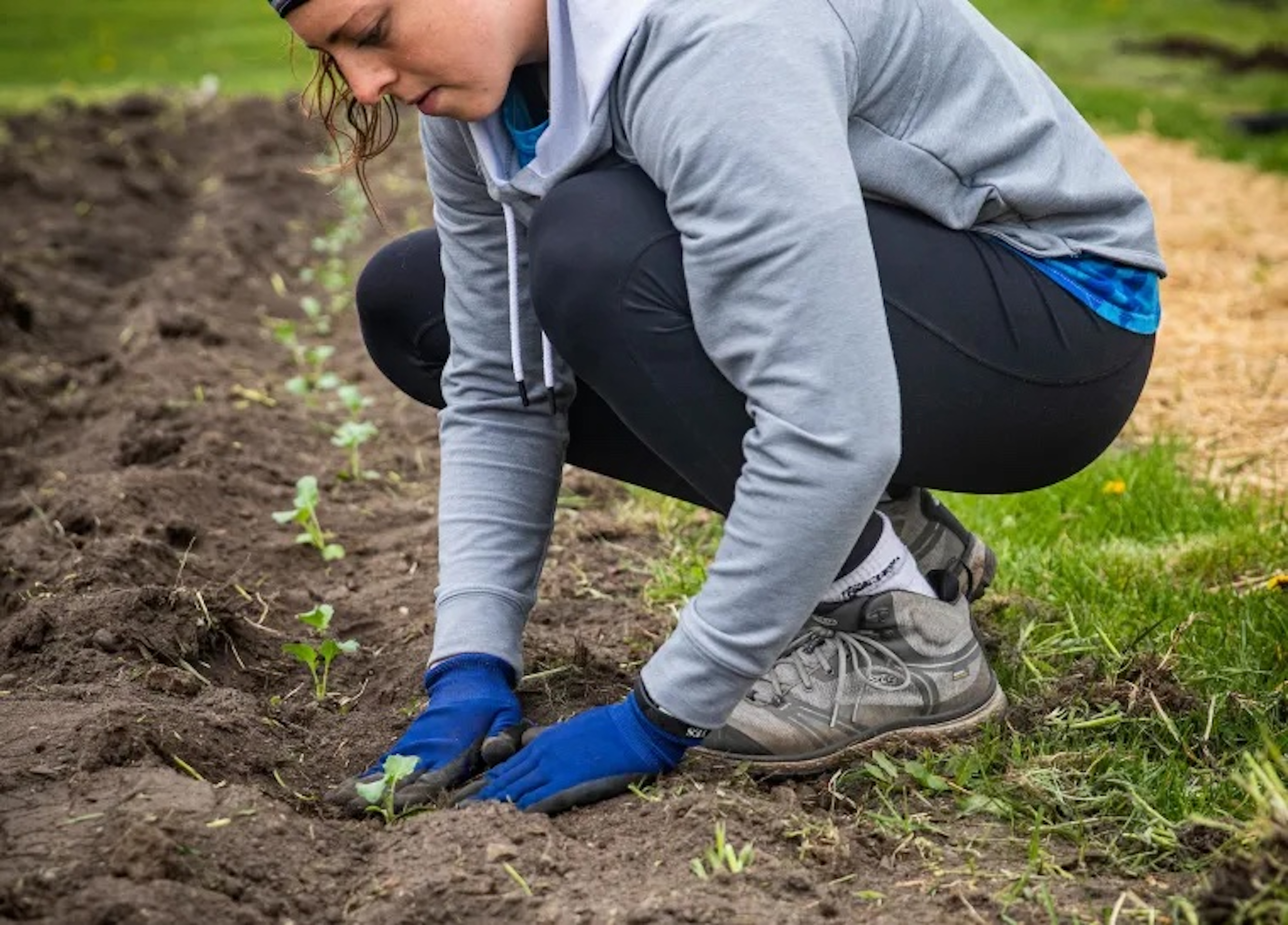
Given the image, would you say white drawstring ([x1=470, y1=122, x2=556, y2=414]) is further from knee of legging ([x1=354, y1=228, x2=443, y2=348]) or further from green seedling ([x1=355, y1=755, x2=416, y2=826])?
green seedling ([x1=355, y1=755, x2=416, y2=826])

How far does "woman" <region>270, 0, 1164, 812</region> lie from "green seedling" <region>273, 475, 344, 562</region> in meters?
0.61

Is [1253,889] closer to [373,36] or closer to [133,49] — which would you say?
[373,36]

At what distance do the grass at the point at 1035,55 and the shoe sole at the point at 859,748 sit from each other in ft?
15.5

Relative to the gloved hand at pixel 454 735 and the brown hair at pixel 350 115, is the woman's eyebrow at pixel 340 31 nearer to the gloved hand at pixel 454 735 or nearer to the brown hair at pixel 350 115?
the brown hair at pixel 350 115

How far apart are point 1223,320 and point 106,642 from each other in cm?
316

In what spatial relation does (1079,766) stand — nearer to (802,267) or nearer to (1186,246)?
(802,267)

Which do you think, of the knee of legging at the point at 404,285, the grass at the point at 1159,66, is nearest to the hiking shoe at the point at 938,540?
the knee of legging at the point at 404,285

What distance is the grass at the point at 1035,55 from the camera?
770 centimetres

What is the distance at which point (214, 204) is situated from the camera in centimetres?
608

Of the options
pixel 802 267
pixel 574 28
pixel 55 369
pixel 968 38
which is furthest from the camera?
pixel 55 369

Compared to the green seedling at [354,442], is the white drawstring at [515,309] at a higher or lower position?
higher

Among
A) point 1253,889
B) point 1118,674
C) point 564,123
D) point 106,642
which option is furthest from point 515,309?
point 1253,889

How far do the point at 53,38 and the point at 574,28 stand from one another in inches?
394

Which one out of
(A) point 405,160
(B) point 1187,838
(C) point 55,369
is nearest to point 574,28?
(B) point 1187,838
